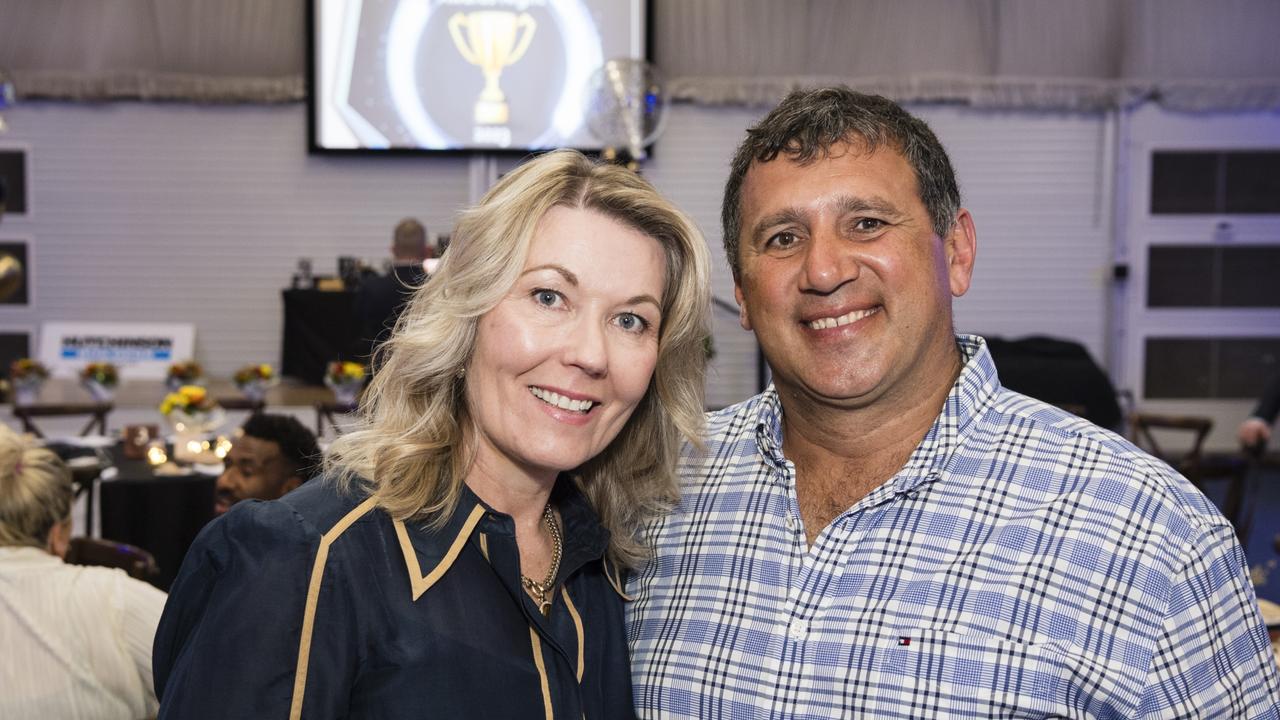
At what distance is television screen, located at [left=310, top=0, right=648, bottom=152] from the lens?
9656 mm

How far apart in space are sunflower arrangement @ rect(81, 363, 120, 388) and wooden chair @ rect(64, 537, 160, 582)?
11.3 feet

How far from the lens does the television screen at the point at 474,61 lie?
31.7ft

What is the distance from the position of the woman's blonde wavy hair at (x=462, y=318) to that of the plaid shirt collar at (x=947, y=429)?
227 mm

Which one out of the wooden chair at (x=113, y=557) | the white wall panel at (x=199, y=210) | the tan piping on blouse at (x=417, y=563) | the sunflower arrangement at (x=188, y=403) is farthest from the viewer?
the white wall panel at (x=199, y=210)

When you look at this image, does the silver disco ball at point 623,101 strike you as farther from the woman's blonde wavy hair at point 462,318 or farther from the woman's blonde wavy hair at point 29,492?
the woman's blonde wavy hair at point 462,318

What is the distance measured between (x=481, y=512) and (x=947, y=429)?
713mm

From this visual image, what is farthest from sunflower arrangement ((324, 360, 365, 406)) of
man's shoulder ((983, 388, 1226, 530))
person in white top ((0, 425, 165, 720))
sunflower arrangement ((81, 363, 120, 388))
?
man's shoulder ((983, 388, 1226, 530))

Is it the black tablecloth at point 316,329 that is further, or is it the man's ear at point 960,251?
the black tablecloth at point 316,329

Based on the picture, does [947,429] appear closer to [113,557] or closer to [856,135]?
[856,135]

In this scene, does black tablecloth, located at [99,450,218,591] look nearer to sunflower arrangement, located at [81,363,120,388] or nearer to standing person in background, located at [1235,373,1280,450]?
sunflower arrangement, located at [81,363,120,388]

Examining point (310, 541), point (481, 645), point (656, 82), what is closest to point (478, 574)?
point (481, 645)

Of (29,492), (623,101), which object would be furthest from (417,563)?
(623,101)

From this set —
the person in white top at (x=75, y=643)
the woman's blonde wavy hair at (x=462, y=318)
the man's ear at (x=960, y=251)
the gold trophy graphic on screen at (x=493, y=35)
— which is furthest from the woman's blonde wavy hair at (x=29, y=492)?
the gold trophy graphic on screen at (x=493, y=35)

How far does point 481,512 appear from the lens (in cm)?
155
